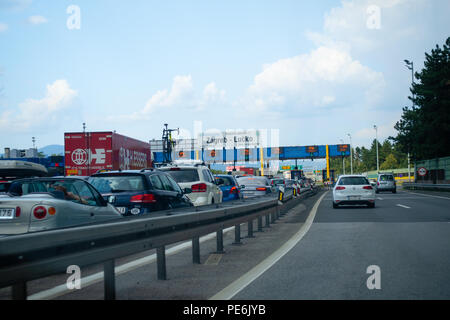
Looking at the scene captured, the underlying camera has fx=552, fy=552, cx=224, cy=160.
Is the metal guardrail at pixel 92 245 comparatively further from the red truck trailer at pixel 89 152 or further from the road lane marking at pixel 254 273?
the red truck trailer at pixel 89 152

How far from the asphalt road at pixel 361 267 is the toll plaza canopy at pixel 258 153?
5593 centimetres

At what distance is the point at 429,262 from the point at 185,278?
141 inches

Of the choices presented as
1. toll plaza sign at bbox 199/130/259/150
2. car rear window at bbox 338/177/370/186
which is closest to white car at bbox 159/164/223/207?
car rear window at bbox 338/177/370/186

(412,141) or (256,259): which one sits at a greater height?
(412,141)

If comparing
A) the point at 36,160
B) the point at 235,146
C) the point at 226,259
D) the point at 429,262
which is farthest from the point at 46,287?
the point at 235,146

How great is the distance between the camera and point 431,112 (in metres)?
54.6

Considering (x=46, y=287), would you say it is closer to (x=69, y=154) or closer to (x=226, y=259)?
(x=226, y=259)

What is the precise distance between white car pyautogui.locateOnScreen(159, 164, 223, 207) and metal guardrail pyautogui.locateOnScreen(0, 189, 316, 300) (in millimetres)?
7582

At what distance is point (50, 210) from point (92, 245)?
10.1 feet

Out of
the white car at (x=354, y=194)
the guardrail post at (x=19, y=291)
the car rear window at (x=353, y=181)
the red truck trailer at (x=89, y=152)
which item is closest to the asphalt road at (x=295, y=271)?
the guardrail post at (x=19, y=291)

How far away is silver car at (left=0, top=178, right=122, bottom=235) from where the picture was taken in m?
7.59

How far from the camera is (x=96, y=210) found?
9062mm

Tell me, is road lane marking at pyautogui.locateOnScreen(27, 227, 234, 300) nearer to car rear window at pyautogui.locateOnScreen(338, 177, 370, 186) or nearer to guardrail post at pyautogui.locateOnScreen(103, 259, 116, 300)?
guardrail post at pyautogui.locateOnScreen(103, 259, 116, 300)
